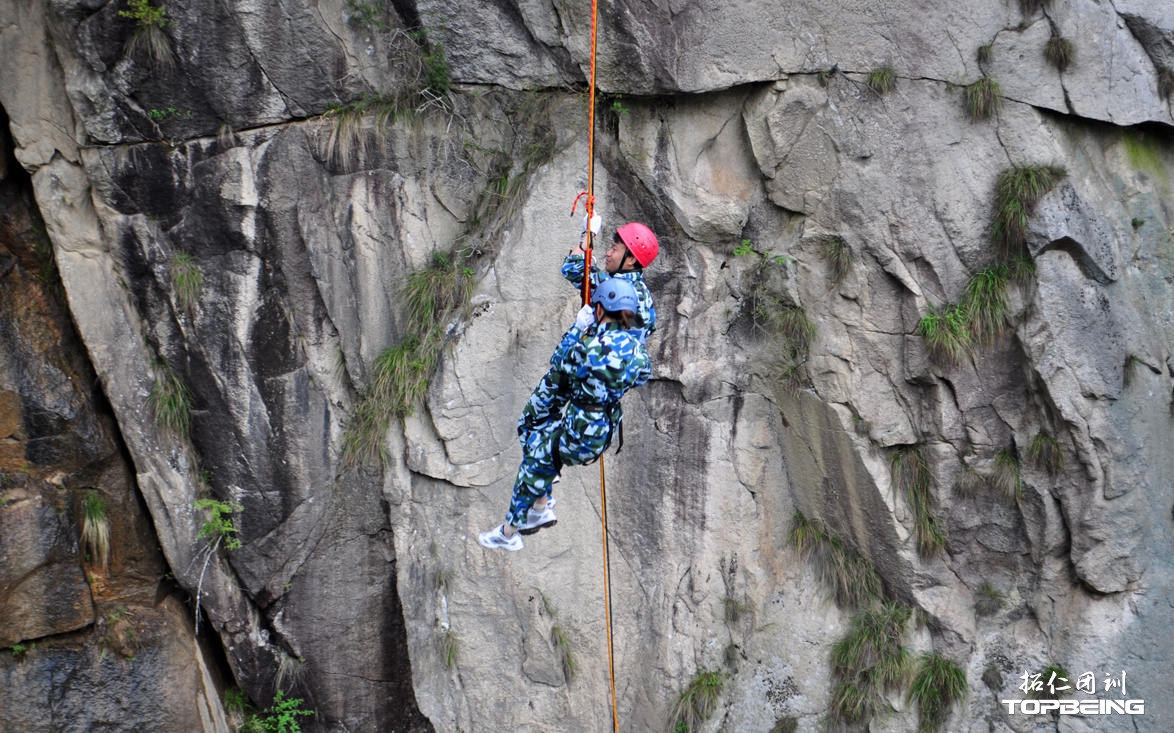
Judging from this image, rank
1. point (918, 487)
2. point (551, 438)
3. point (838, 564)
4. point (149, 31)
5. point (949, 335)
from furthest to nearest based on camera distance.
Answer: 1. point (838, 564)
2. point (918, 487)
3. point (949, 335)
4. point (149, 31)
5. point (551, 438)

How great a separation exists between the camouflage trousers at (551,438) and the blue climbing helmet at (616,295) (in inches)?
22.6

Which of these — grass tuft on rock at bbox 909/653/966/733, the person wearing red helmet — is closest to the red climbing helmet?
the person wearing red helmet

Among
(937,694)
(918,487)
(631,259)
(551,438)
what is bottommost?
(937,694)

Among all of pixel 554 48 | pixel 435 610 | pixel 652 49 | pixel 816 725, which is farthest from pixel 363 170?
pixel 816 725

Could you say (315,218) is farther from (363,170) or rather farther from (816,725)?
(816,725)

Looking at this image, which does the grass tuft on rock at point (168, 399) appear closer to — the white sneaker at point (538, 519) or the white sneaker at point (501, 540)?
→ the white sneaker at point (501, 540)

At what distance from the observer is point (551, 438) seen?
5348mm

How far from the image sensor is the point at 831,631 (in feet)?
24.7

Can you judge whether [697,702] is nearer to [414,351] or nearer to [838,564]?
[838,564]

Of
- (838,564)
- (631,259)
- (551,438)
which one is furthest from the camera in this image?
(838,564)

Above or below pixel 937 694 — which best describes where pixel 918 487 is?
above

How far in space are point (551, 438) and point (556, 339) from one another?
1.94m

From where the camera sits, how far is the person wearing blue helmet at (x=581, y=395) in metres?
4.86

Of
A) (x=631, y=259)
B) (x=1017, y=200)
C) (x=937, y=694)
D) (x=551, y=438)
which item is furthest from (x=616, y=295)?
(x=937, y=694)
